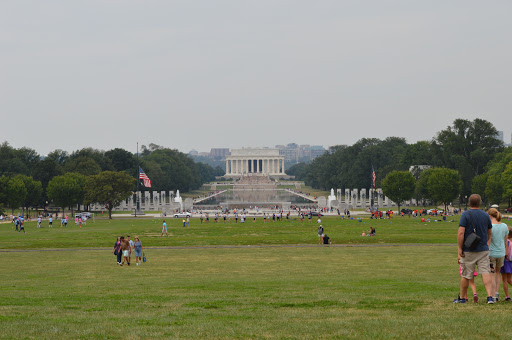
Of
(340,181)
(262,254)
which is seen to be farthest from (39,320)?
(340,181)

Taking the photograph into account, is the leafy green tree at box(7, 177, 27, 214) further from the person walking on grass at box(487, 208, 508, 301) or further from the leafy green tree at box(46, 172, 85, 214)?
the person walking on grass at box(487, 208, 508, 301)

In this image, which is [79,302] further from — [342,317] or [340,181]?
[340,181]

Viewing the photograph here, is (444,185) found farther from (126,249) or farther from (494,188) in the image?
(126,249)

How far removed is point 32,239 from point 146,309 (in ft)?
111

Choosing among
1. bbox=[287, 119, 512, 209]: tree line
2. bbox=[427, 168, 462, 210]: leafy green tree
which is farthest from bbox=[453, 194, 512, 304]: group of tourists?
bbox=[427, 168, 462, 210]: leafy green tree

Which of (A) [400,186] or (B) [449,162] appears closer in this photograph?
(A) [400,186]

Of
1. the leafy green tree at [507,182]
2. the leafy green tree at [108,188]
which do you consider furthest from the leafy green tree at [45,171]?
the leafy green tree at [507,182]

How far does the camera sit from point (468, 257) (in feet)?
38.5

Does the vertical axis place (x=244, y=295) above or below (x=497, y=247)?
below

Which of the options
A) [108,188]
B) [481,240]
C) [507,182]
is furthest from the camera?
[108,188]

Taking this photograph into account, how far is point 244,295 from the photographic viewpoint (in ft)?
50.4

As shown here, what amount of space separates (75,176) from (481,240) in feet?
273

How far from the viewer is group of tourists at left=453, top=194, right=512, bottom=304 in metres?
11.5

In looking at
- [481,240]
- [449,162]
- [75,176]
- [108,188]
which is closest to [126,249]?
[481,240]
